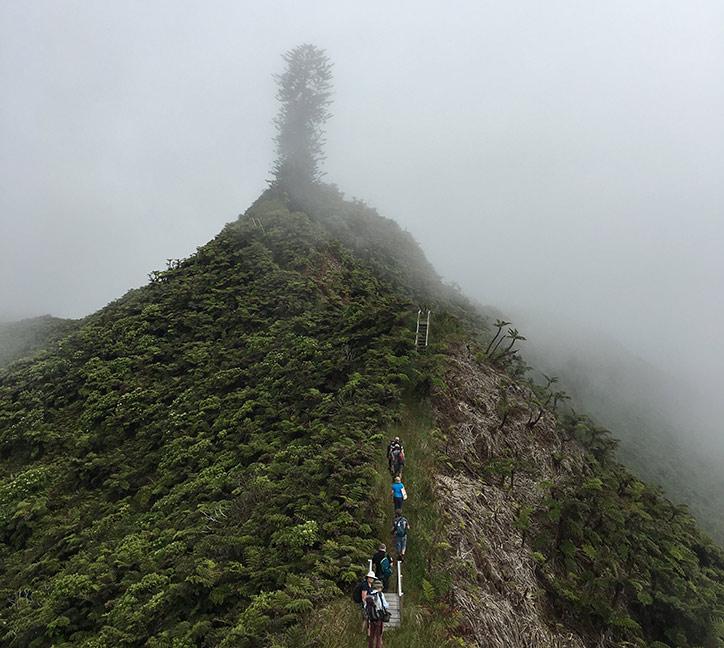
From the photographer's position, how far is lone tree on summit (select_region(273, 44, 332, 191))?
146ft

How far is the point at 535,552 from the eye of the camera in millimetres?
12938

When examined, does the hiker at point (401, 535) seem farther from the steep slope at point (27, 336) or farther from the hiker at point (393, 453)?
the steep slope at point (27, 336)

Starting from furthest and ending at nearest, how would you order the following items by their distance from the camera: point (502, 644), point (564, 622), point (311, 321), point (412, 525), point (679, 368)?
point (679, 368)
point (311, 321)
point (564, 622)
point (412, 525)
point (502, 644)

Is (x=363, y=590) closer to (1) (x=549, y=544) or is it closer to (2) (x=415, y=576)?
(2) (x=415, y=576)

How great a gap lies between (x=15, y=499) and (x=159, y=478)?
5529mm

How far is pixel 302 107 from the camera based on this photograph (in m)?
44.8

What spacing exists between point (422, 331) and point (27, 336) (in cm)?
3333

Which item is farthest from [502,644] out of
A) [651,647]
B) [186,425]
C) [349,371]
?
[186,425]

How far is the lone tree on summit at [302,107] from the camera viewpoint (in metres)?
44.5

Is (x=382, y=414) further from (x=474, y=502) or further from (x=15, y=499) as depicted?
(x=15, y=499)

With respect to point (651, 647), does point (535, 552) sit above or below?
above

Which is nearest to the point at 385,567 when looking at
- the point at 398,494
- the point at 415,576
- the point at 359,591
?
the point at 359,591

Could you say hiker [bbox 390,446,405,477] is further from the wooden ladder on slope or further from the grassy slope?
the wooden ladder on slope

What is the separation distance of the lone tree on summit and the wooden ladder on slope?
2824 cm
